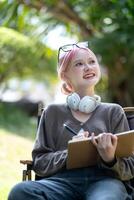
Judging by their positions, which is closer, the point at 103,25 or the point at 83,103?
the point at 83,103

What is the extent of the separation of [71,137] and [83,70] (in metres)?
0.45

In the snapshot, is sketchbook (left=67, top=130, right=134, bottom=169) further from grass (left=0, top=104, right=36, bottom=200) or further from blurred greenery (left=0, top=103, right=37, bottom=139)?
blurred greenery (left=0, top=103, right=37, bottom=139)

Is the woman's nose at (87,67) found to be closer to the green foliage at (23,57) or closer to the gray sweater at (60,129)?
the gray sweater at (60,129)

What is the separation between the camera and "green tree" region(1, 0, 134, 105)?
868 centimetres

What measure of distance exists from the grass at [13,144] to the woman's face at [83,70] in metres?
1.53

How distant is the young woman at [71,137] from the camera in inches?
116

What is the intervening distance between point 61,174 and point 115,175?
34 centimetres

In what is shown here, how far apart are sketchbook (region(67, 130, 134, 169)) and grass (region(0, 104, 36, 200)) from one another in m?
1.48

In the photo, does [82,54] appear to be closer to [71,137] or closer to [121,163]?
[71,137]

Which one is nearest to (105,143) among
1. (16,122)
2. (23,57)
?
(23,57)

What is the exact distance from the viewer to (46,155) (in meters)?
3.21

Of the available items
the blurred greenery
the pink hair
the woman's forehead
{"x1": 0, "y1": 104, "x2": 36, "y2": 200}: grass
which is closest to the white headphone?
the pink hair

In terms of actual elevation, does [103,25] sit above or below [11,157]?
above

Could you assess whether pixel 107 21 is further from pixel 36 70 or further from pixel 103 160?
pixel 103 160
